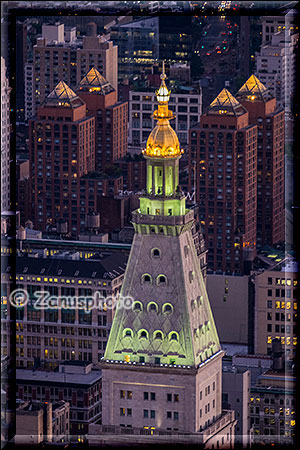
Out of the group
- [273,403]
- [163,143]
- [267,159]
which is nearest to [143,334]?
[163,143]

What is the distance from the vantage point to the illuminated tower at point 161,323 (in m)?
81.7

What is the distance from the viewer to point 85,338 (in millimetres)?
121188

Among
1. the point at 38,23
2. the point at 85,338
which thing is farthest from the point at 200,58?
the point at 85,338

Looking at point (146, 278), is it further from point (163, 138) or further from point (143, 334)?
point (163, 138)

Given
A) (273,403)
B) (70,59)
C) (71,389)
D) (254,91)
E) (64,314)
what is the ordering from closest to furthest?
(273,403) → (71,389) → (64,314) → (254,91) → (70,59)

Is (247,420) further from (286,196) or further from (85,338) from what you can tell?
(286,196)

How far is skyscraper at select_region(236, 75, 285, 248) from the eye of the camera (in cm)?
13925

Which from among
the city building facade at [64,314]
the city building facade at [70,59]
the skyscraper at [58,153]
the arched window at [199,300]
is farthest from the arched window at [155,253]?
the city building facade at [70,59]

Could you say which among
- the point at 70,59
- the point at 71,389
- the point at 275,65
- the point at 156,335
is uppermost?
the point at 70,59

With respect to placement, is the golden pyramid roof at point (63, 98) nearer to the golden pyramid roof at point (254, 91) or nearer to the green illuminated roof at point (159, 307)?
the golden pyramid roof at point (254, 91)

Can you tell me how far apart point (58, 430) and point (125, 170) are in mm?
42254

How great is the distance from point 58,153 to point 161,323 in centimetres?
6316

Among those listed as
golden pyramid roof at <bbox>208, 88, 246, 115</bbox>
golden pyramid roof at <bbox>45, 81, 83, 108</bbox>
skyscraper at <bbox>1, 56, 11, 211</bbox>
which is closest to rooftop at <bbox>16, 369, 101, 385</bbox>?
skyscraper at <bbox>1, 56, 11, 211</bbox>

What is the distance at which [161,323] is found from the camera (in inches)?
3223
